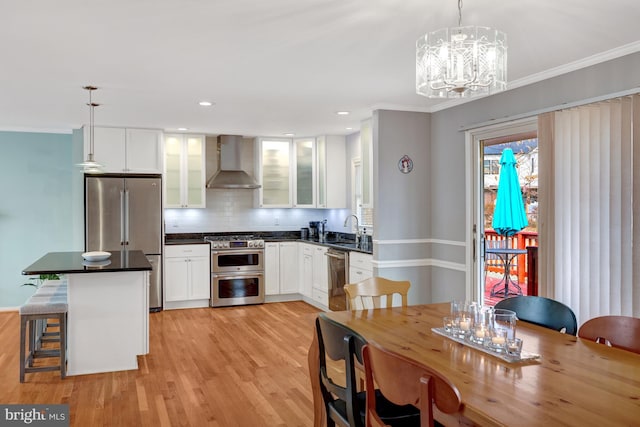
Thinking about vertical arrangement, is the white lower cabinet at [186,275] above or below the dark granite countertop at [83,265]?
below

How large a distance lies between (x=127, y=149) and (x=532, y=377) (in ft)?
19.4

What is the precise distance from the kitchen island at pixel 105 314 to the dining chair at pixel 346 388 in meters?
2.42

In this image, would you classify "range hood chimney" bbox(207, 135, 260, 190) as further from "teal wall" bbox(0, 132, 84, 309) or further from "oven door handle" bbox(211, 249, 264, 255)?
"teal wall" bbox(0, 132, 84, 309)

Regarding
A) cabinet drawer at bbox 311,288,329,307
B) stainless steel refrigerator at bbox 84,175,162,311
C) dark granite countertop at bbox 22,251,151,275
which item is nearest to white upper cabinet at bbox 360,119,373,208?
cabinet drawer at bbox 311,288,329,307

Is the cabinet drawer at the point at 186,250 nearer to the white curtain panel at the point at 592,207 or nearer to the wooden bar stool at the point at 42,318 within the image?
the wooden bar stool at the point at 42,318

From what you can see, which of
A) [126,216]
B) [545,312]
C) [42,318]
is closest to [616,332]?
[545,312]

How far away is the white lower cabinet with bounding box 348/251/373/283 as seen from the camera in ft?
17.9

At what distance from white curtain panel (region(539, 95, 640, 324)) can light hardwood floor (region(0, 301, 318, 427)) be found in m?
2.14

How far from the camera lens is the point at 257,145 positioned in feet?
24.9

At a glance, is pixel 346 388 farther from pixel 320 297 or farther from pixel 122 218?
pixel 122 218

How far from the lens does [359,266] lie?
224 inches

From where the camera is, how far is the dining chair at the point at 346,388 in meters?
1.95

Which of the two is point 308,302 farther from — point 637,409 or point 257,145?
point 637,409

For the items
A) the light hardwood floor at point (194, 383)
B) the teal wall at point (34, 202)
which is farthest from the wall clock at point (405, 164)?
the teal wall at point (34, 202)
